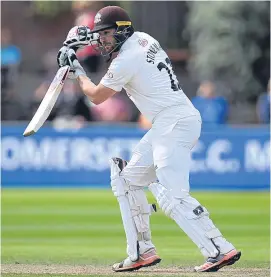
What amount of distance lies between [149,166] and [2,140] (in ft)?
29.9

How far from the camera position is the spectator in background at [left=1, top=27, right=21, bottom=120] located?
20109mm

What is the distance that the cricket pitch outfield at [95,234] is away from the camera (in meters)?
9.25

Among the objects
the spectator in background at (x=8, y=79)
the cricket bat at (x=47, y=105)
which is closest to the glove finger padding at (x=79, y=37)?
the cricket bat at (x=47, y=105)

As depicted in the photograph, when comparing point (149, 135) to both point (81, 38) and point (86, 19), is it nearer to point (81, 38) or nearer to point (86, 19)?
point (81, 38)

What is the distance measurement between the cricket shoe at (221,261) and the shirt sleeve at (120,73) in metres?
1.59

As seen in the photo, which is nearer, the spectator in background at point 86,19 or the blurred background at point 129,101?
the blurred background at point 129,101

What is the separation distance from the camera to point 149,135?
9117 mm

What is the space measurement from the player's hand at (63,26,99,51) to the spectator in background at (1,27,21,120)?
11.1m

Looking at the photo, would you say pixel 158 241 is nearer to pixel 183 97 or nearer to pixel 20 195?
pixel 183 97

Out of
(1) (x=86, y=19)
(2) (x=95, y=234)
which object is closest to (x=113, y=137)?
(1) (x=86, y=19)

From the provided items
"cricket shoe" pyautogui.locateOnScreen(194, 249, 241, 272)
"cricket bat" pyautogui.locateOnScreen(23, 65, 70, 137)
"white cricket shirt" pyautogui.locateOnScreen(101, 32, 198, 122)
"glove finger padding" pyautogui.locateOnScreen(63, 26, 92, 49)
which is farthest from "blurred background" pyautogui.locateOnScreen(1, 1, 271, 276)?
"glove finger padding" pyautogui.locateOnScreen(63, 26, 92, 49)

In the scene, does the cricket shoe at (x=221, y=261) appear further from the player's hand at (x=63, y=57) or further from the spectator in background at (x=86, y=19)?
the spectator in background at (x=86, y=19)

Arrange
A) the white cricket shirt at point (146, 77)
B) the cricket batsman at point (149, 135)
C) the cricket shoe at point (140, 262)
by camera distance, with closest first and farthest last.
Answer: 1. the cricket batsman at point (149, 135)
2. the white cricket shirt at point (146, 77)
3. the cricket shoe at point (140, 262)

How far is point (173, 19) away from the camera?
947 inches
